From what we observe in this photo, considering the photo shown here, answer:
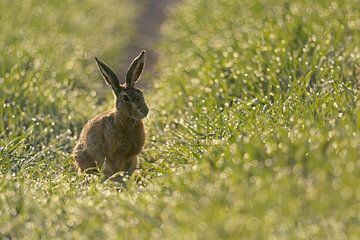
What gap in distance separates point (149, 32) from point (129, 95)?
7.44m

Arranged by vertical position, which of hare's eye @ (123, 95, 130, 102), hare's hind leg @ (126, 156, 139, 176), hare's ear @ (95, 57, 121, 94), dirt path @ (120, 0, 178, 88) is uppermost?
hare's ear @ (95, 57, 121, 94)

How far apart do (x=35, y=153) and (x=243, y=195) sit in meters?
2.93

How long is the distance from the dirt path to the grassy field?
379 mm

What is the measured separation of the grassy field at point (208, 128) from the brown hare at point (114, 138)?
17 centimetres

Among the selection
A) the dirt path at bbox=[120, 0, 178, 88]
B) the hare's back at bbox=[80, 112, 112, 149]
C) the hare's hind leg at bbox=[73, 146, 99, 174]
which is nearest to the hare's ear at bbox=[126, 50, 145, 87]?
the hare's back at bbox=[80, 112, 112, 149]

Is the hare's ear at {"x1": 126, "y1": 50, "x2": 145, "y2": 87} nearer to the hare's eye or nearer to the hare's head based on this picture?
the hare's head

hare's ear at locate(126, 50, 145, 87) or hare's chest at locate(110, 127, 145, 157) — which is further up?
hare's ear at locate(126, 50, 145, 87)

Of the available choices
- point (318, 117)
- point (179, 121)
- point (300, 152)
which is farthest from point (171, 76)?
point (300, 152)

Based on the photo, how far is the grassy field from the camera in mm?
4441

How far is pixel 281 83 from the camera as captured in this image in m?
7.48

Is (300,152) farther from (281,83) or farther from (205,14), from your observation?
(205,14)

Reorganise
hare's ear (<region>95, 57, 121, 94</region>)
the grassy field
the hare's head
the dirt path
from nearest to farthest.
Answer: the grassy field < the hare's head < hare's ear (<region>95, 57, 121, 94</region>) < the dirt path

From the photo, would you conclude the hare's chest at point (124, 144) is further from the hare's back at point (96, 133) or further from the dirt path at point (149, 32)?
the dirt path at point (149, 32)

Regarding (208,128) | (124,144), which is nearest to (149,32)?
(124,144)
